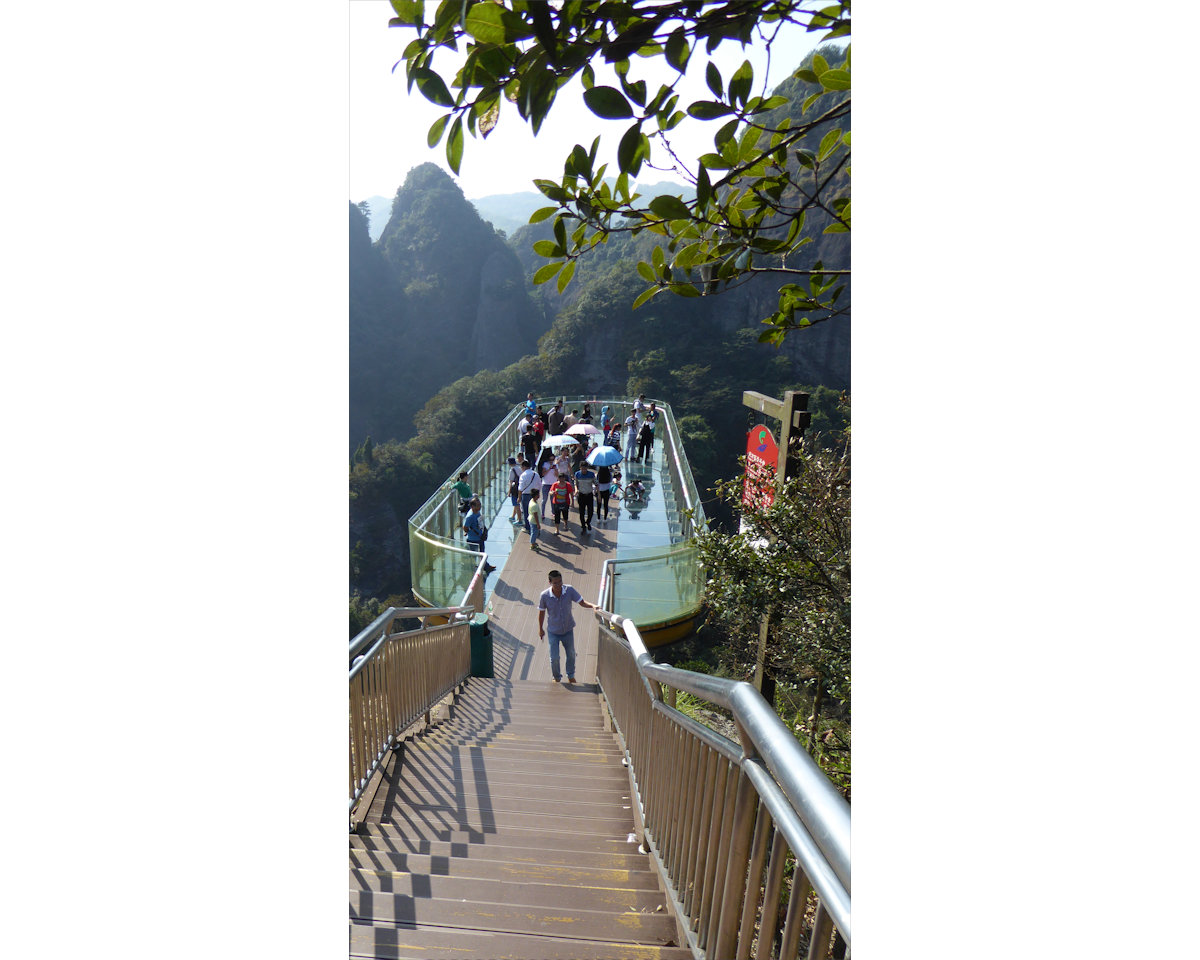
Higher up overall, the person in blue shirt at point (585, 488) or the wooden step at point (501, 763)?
the person in blue shirt at point (585, 488)

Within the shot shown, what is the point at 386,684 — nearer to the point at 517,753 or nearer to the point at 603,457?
the point at 517,753

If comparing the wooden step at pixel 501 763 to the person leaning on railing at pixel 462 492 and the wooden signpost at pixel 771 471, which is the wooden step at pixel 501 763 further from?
the person leaning on railing at pixel 462 492

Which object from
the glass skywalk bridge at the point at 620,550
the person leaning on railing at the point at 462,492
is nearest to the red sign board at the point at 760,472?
the glass skywalk bridge at the point at 620,550

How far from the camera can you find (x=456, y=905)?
6.69 ft

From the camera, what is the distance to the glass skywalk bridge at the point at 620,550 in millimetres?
8047

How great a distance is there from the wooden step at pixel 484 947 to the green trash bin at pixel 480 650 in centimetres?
498

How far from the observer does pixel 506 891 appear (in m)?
2.15

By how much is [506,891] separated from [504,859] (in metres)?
0.39

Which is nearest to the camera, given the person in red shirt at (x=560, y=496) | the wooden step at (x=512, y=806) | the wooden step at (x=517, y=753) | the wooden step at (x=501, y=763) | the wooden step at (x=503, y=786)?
the wooden step at (x=512, y=806)

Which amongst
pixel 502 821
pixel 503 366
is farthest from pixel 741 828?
pixel 503 366

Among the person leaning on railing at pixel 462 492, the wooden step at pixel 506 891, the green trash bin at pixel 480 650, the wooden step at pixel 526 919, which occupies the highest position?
the person leaning on railing at pixel 462 492
